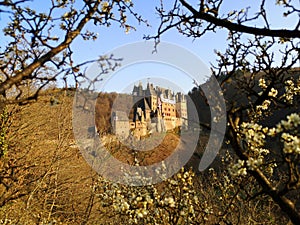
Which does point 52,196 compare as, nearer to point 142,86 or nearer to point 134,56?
point 142,86

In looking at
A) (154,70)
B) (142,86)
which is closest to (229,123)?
(154,70)

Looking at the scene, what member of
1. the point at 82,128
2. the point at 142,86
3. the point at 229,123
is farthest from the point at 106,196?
the point at 82,128

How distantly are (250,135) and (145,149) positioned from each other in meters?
6.82

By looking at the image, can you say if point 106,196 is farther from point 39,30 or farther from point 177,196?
point 39,30

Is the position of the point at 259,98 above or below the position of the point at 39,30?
below

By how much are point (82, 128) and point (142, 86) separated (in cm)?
214

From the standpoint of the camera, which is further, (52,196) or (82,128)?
(82,128)

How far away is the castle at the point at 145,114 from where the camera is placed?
818 cm

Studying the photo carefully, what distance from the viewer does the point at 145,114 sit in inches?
319

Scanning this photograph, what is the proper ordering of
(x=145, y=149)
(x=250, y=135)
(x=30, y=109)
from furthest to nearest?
(x=30, y=109)
(x=145, y=149)
(x=250, y=135)

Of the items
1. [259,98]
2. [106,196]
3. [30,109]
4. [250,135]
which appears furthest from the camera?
[30,109]

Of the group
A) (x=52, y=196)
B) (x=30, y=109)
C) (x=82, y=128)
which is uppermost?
(x=30, y=109)

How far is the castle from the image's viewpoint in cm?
818

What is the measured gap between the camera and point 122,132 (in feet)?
29.1
